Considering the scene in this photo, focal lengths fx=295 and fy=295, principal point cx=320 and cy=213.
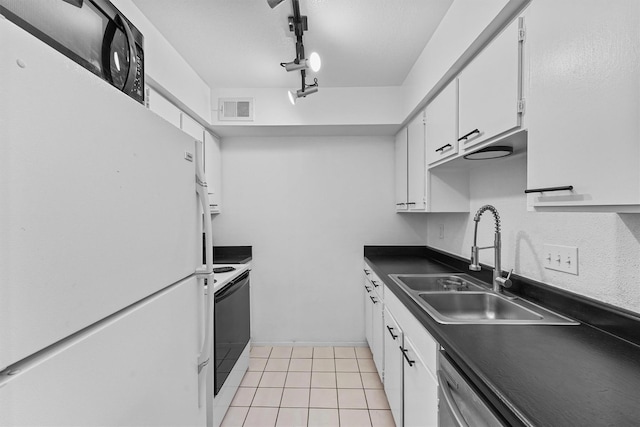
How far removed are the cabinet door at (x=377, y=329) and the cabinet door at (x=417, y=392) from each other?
610 millimetres

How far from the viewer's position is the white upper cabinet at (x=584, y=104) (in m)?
0.70

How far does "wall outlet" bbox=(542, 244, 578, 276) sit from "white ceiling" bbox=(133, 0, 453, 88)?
140 cm

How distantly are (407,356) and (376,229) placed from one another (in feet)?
5.48

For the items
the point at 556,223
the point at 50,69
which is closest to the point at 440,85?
the point at 556,223

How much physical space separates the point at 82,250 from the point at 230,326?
1.69 metres

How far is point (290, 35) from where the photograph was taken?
74.9 inches

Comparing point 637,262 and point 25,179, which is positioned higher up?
point 25,179

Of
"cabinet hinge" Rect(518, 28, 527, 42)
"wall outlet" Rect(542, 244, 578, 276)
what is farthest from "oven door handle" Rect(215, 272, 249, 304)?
"cabinet hinge" Rect(518, 28, 527, 42)

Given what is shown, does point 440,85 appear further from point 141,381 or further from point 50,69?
point 141,381

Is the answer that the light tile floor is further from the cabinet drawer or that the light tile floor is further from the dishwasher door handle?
the dishwasher door handle

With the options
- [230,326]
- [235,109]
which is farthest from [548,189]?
[235,109]

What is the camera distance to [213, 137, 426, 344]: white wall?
302cm

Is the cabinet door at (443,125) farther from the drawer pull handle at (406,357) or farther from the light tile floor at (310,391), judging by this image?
the light tile floor at (310,391)

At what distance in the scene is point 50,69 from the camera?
0.50 m
